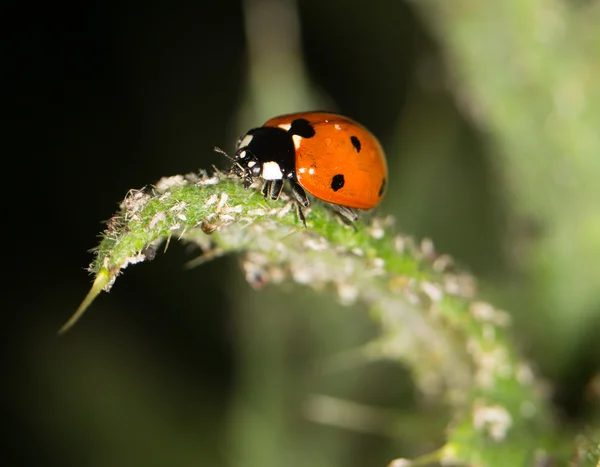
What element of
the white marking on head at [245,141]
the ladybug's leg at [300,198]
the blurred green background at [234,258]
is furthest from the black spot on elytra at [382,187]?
the blurred green background at [234,258]

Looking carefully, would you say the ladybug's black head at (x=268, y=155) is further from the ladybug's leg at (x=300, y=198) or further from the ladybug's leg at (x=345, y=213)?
the ladybug's leg at (x=345, y=213)

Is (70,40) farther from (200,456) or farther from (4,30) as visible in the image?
(200,456)

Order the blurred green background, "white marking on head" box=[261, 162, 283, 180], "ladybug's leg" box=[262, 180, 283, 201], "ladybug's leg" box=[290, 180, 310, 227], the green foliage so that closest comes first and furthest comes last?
the green foliage → "ladybug's leg" box=[290, 180, 310, 227] → "ladybug's leg" box=[262, 180, 283, 201] → "white marking on head" box=[261, 162, 283, 180] → the blurred green background

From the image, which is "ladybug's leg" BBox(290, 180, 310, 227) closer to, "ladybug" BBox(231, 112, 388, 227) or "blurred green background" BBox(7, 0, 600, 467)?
"ladybug" BBox(231, 112, 388, 227)

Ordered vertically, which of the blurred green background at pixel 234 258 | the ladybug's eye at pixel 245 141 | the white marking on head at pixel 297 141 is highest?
the white marking on head at pixel 297 141

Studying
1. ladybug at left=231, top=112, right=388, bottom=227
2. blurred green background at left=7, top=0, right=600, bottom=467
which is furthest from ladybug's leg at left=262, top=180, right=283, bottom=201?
blurred green background at left=7, top=0, right=600, bottom=467

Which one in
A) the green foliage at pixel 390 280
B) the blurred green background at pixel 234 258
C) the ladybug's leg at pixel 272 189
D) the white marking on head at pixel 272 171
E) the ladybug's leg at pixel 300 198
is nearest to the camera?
the green foliage at pixel 390 280

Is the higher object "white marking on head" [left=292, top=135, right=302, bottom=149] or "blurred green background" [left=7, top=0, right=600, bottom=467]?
"white marking on head" [left=292, top=135, right=302, bottom=149]

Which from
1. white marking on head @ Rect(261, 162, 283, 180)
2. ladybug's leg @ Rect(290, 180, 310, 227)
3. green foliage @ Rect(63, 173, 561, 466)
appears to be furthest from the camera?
white marking on head @ Rect(261, 162, 283, 180)

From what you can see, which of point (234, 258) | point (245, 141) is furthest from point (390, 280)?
point (234, 258)
